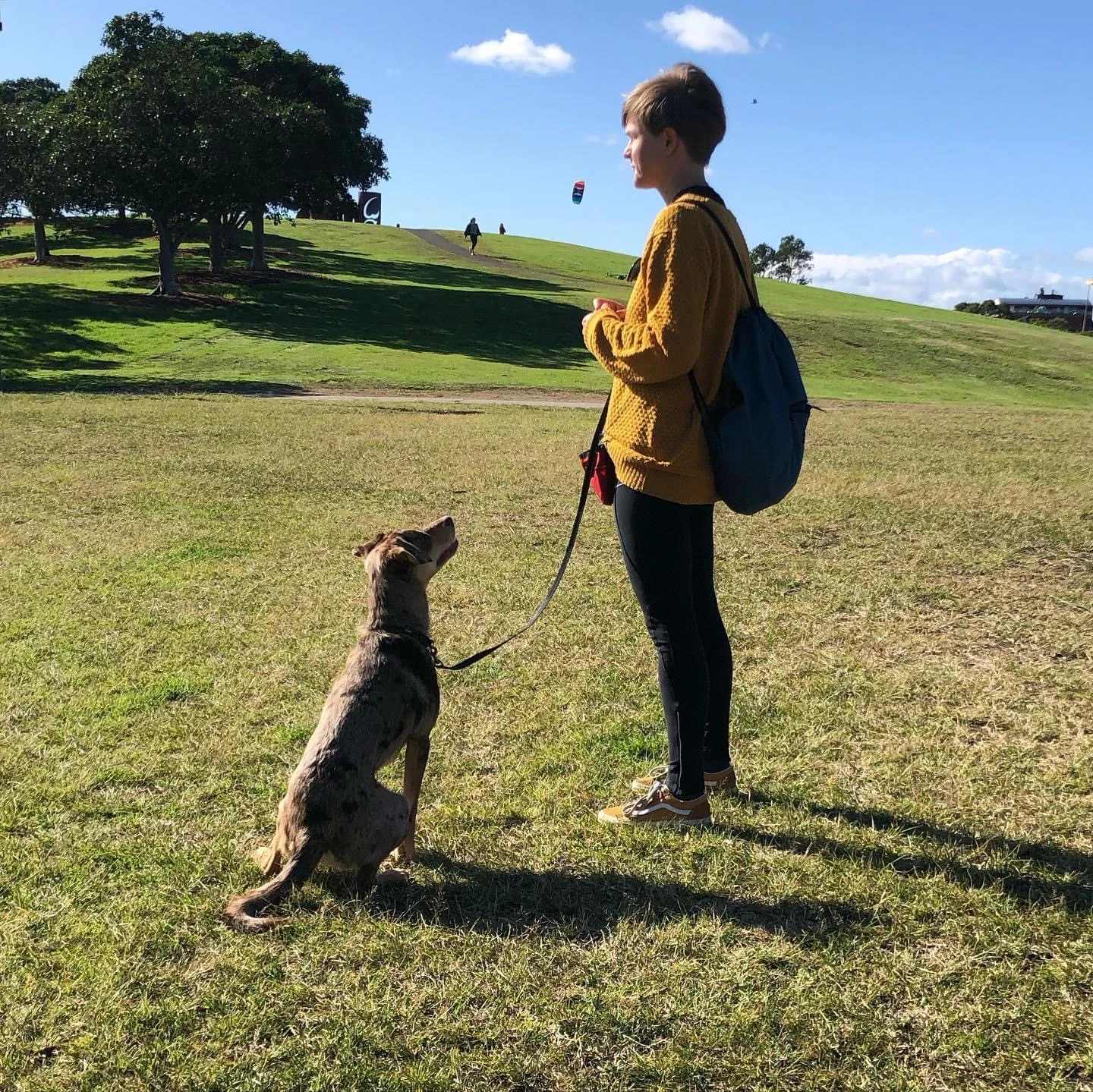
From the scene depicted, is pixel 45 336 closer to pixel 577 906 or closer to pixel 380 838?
pixel 380 838

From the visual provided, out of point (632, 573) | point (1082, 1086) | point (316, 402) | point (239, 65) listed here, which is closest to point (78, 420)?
point (316, 402)

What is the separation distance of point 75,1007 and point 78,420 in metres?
14.3

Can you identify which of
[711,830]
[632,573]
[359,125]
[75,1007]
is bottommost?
[75,1007]

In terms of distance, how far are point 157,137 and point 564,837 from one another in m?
35.4

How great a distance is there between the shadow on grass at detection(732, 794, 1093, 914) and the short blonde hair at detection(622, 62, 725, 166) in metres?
2.53

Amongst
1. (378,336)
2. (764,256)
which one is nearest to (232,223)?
(378,336)

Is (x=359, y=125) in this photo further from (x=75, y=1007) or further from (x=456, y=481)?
(x=75, y=1007)

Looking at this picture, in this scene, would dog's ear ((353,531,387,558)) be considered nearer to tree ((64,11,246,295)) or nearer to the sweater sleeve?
the sweater sleeve

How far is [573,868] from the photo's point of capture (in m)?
3.30

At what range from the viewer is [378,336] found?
33031mm

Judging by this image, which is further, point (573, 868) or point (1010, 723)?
point (1010, 723)

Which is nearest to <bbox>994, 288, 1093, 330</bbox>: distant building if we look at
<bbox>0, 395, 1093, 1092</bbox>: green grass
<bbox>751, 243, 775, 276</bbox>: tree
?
<bbox>751, 243, 775, 276</bbox>: tree

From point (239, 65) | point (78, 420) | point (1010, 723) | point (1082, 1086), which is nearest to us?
point (1082, 1086)

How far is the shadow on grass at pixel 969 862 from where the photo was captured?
3105 millimetres
